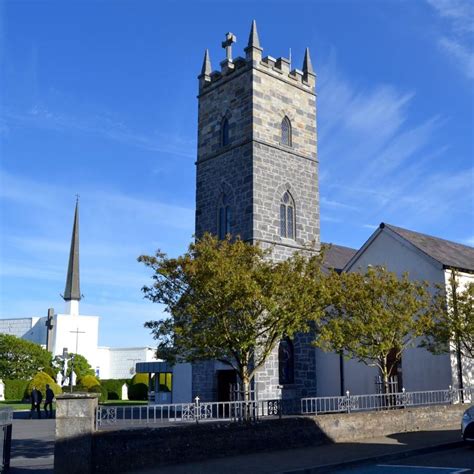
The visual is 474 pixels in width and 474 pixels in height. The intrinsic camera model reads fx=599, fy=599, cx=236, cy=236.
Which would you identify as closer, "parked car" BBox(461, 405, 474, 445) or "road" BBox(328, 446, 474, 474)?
"road" BBox(328, 446, 474, 474)

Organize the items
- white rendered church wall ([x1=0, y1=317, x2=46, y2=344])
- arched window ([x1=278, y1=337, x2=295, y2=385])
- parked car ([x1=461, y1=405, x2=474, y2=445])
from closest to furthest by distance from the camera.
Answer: parked car ([x1=461, y1=405, x2=474, y2=445]) → arched window ([x1=278, y1=337, x2=295, y2=385]) → white rendered church wall ([x1=0, y1=317, x2=46, y2=344])

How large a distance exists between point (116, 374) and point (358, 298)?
74185 mm

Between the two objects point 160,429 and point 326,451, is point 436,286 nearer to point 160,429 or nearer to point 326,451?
point 326,451

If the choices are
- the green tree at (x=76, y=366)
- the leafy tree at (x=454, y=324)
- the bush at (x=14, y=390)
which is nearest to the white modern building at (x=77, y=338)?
the green tree at (x=76, y=366)

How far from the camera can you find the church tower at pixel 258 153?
88.2ft

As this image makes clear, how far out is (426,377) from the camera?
23688mm

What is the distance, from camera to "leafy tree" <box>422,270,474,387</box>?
21.1 metres

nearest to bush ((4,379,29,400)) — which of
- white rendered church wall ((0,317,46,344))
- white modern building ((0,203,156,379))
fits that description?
white modern building ((0,203,156,379))

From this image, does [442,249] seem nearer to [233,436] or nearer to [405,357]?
[405,357]

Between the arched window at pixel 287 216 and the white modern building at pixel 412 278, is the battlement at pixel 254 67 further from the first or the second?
the white modern building at pixel 412 278

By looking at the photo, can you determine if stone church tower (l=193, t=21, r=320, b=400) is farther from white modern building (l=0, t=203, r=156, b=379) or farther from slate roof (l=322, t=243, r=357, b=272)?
white modern building (l=0, t=203, r=156, b=379)

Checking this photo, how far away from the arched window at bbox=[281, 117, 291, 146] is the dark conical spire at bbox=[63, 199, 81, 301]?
7233 cm

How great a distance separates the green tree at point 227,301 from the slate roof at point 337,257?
13295 millimetres

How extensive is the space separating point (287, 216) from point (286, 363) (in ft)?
22.0
